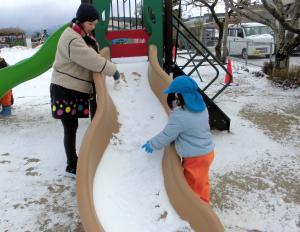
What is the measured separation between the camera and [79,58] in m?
3.12

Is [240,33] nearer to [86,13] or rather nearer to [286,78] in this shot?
[286,78]

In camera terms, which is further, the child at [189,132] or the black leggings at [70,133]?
the black leggings at [70,133]

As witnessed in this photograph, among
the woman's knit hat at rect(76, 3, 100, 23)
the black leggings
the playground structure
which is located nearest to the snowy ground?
the playground structure

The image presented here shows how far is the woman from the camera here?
3076 mm

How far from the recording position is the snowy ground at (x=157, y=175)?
9.70 feet

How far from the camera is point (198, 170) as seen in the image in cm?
265

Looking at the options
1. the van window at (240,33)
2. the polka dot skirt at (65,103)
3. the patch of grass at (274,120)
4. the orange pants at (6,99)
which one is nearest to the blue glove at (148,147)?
the polka dot skirt at (65,103)

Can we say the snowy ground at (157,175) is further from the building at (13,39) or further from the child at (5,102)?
the building at (13,39)

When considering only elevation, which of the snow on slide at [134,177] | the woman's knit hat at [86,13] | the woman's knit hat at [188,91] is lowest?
the snow on slide at [134,177]

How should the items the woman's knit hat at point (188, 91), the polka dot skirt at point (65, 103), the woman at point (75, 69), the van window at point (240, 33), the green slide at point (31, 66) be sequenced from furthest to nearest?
the van window at point (240, 33), the green slide at point (31, 66), the polka dot skirt at point (65, 103), the woman at point (75, 69), the woman's knit hat at point (188, 91)

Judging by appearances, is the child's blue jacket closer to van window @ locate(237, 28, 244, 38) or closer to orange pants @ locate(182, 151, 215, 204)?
orange pants @ locate(182, 151, 215, 204)

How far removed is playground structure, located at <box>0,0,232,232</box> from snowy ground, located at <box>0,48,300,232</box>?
144 mm

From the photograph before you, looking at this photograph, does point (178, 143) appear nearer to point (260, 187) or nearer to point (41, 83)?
point (260, 187)

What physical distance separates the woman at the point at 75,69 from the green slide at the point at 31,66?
2.61 metres
